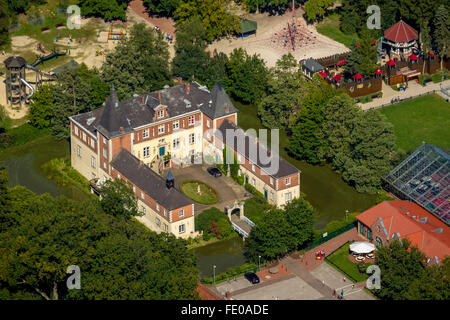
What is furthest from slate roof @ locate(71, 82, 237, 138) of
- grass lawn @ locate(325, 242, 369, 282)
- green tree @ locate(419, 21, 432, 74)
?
green tree @ locate(419, 21, 432, 74)

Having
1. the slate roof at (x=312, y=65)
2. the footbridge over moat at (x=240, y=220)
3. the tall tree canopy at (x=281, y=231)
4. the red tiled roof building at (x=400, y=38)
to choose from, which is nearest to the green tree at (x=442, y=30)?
the red tiled roof building at (x=400, y=38)

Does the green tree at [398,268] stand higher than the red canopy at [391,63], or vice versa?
the red canopy at [391,63]

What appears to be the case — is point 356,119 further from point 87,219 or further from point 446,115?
point 87,219

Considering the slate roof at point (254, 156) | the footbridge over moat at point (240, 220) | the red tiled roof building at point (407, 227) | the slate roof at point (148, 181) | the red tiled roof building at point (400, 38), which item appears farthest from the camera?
the red tiled roof building at point (400, 38)

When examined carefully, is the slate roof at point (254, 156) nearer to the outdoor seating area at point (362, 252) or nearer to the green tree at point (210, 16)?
the outdoor seating area at point (362, 252)

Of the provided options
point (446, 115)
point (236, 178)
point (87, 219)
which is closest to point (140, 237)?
point (87, 219)
